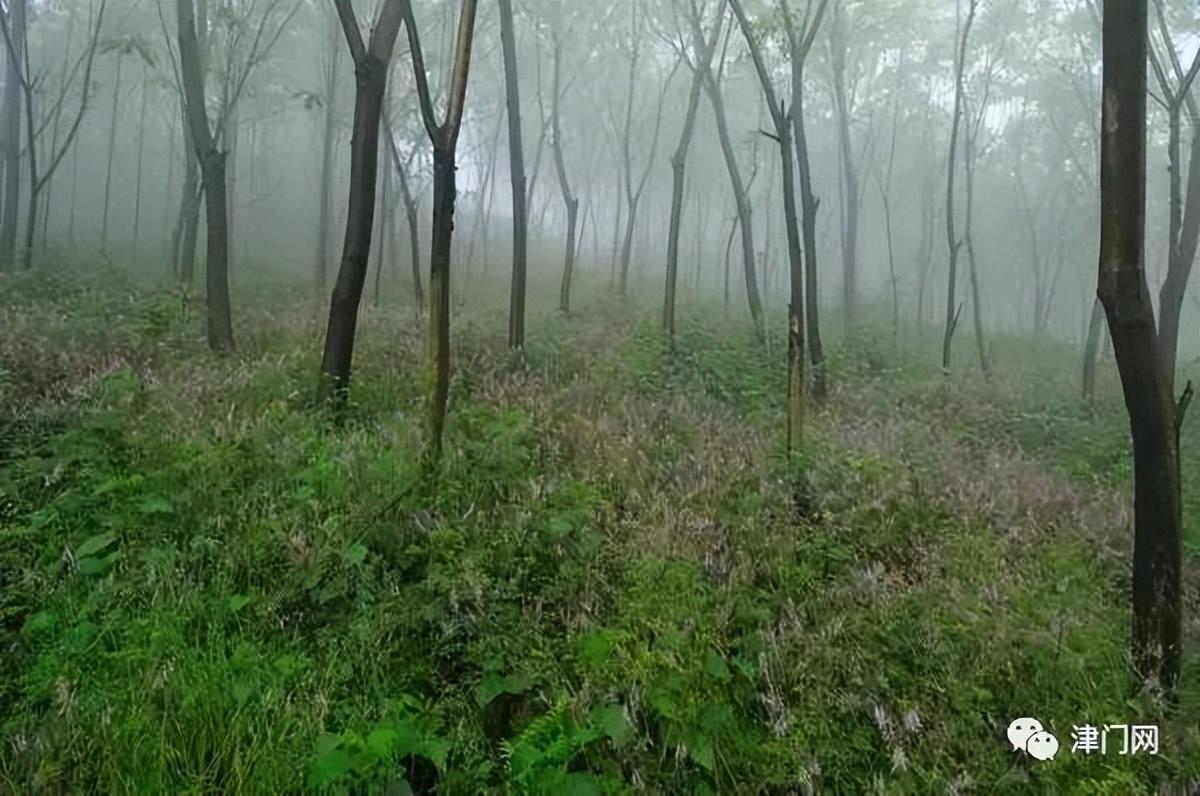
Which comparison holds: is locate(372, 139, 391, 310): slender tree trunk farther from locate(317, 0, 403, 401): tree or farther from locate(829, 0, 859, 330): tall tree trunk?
locate(829, 0, 859, 330): tall tree trunk

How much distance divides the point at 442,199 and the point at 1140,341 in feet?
13.1

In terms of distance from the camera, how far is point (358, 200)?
21.1ft

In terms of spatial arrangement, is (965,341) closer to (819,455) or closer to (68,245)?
(819,455)

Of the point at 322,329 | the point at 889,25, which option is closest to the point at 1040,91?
the point at 889,25

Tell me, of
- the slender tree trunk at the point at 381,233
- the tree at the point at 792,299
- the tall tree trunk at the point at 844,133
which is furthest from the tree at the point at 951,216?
the slender tree trunk at the point at 381,233

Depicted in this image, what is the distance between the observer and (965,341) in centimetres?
2067

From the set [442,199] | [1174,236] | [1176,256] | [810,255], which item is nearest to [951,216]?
[1174,236]

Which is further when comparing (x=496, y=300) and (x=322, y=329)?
(x=496, y=300)

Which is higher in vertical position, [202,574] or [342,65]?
[342,65]

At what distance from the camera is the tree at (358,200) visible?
6.19m

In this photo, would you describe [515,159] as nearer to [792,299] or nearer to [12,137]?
[792,299]

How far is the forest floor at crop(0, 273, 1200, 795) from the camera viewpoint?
284cm

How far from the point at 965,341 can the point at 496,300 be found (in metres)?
13.7

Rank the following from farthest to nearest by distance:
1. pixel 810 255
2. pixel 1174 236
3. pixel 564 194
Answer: pixel 564 194
pixel 810 255
pixel 1174 236
